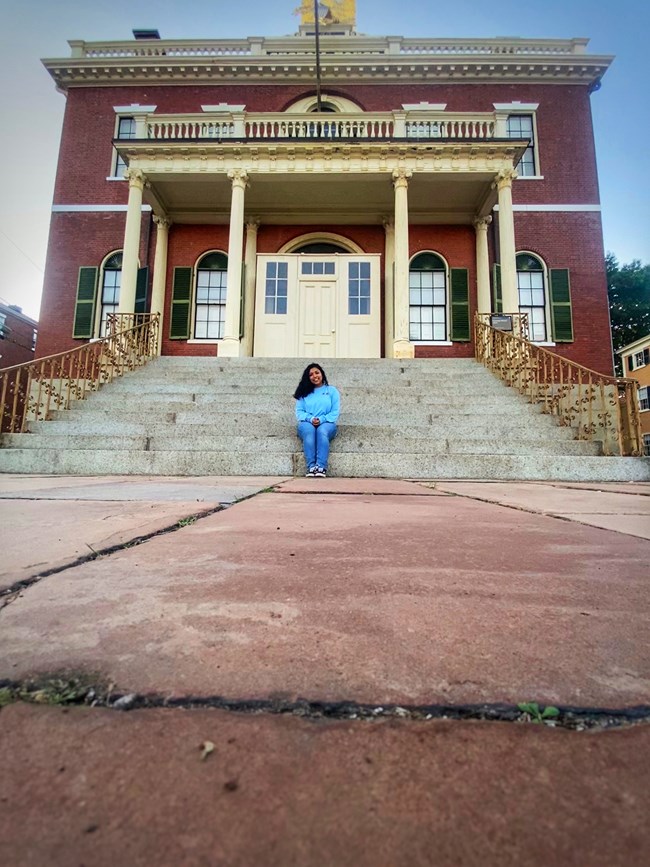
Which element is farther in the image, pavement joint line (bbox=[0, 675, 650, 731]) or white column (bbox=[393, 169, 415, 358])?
white column (bbox=[393, 169, 415, 358])

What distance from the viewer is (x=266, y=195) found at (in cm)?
1020

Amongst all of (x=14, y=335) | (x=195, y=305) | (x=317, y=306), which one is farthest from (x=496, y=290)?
(x=14, y=335)

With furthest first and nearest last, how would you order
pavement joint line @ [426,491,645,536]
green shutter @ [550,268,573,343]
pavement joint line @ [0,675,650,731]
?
green shutter @ [550,268,573,343], pavement joint line @ [426,491,645,536], pavement joint line @ [0,675,650,731]

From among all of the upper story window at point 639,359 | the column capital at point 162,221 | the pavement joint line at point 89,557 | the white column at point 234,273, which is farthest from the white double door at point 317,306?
the upper story window at point 639,359

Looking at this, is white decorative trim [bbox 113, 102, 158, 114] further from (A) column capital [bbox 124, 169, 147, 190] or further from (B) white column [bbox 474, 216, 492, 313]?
(B) white column [bbox 474, 216, 492, 313]

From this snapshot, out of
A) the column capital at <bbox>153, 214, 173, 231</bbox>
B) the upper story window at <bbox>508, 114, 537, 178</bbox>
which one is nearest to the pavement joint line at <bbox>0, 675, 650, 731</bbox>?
the column capital at <bbox>153, 214, 173, 231</bbox>

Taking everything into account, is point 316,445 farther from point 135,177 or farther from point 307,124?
point 307,124

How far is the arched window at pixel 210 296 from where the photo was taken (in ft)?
36.5

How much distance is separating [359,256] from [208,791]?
36.3 ft

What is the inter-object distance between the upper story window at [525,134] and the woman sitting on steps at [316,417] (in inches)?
387

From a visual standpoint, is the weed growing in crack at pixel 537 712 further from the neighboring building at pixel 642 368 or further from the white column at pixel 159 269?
the neighboring building at pixel 642 368

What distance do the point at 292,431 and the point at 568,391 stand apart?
307 centimetres

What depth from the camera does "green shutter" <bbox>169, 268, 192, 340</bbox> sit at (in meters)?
10.9

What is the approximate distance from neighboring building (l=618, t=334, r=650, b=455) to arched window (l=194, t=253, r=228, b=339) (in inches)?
794
